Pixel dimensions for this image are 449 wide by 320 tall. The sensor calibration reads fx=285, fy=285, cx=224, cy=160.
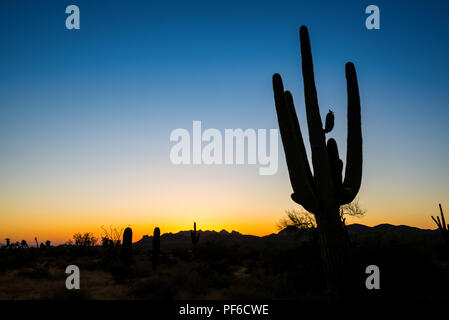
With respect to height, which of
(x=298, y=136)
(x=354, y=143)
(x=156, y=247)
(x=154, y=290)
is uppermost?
(x=298, y=136)

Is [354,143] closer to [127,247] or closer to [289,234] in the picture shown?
[127,247]

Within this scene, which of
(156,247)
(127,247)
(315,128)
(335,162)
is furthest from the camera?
(156,247)

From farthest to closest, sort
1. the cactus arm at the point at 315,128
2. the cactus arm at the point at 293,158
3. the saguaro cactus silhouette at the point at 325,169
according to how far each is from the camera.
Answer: the cactus arm at the point at 315,128, the cactus arm at the point at 293,158, the saguaro cactus silhouette at the point at 325,169

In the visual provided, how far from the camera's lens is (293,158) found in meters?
7.91

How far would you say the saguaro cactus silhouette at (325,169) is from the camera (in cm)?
731

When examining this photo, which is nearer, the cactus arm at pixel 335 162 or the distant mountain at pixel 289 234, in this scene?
the cactus arm at pixel 335 162

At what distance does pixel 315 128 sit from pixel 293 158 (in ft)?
3.87

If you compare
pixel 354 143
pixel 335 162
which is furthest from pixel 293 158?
pixel 354 143

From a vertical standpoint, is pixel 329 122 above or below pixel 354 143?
above

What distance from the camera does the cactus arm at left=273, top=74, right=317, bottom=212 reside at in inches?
304

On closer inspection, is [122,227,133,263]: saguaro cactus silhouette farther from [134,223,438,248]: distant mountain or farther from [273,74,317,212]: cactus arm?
[273,74,317,212]: cactus arm

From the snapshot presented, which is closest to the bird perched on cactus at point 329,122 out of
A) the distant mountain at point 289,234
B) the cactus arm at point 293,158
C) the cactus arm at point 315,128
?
the cactus arm at point 315,128

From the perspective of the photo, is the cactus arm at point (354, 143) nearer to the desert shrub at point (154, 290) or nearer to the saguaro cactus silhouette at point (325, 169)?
the saguaro cactus silhouette at point (325, 169)
